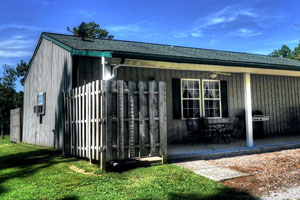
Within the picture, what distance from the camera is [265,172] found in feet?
13.8

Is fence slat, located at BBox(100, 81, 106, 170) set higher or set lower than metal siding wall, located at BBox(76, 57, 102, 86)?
lower

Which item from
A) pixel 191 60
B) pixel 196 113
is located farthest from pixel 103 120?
pixel 196 113

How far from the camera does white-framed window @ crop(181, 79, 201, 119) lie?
8.30m

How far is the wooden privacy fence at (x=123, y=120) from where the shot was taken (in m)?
4.36

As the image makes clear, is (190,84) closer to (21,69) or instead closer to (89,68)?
(89,68)

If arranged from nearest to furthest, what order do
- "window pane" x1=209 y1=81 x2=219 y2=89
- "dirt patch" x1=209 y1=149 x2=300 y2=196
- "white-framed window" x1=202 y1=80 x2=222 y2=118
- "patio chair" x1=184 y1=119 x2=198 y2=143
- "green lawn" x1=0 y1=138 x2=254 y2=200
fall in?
"green lawn" x1=0 y1=138 x2=254 y2=200, "dirt patch" x1=209 y1=149 x2=300 y2=196, "patio chair" x1=184 y1=119 x2=198 y2=143, "white-framed window" x1=202 y1=80 x2=222 y2=118, "window pane" x1=209 y1=81 x2=219 y2=89

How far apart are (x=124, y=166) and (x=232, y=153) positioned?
2909 mm

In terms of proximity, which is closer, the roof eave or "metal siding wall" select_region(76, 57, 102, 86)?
the roof eave

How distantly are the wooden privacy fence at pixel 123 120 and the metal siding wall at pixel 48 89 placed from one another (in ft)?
9.17

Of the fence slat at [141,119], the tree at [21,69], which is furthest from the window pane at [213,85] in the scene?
the tree at [21,69]

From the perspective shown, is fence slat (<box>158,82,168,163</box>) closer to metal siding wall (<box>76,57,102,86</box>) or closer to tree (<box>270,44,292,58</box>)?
metal siding wall (<box>76,57,102,86</box>)

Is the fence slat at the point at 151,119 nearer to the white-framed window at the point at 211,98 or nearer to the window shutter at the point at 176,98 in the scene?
the window shutter at the point at 176,98

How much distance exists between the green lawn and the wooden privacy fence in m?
0.37

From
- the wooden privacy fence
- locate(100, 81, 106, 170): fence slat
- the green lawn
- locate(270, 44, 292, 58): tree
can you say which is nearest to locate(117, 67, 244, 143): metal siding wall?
the wooden privacy fence
